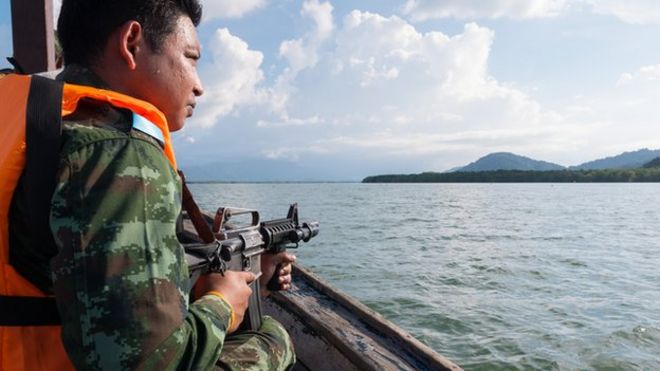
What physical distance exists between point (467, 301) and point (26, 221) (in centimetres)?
1116

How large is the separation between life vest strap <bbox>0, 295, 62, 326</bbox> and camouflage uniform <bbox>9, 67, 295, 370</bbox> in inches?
7.0

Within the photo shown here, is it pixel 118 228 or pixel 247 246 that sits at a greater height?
pixel 118 228

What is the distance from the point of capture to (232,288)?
6.58 feet

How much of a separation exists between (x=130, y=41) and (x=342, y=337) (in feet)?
10.7

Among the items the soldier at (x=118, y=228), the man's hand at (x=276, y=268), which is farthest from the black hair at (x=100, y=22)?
the man's hand at (x=276, y=268)

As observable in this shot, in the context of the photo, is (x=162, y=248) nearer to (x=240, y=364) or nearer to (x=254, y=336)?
(x=240, y=364)

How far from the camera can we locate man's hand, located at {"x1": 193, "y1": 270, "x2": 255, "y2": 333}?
1.94 metres

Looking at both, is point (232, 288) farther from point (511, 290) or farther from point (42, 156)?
point (511, 290)

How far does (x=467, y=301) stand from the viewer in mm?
11445

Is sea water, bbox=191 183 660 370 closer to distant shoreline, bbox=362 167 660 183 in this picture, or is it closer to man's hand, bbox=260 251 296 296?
man's hand, bbox=260 251 296 296

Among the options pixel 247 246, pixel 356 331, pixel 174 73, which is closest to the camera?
pixel 174 73

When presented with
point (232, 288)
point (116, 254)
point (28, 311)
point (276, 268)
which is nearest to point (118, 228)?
point (116, 254)

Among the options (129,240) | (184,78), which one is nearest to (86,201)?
(129,240)

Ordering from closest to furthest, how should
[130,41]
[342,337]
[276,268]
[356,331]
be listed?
[130,41] < [276,268] < [342,337] < [356,331]
